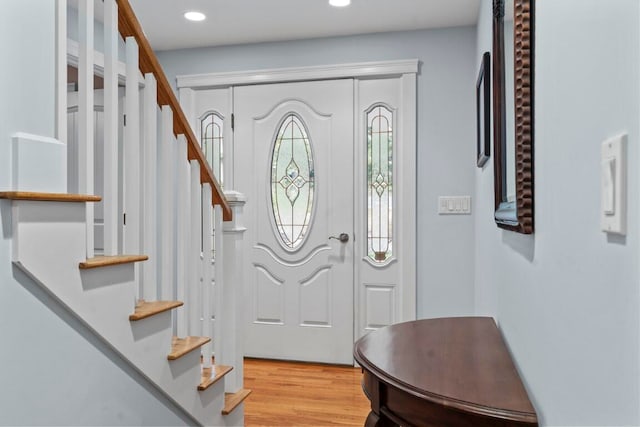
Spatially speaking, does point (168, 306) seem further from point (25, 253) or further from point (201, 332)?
point (25, 253)

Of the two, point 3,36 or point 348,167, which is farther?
point 348,167

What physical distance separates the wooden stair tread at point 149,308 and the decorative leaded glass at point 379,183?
2.05 meters

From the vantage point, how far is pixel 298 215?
383 cm

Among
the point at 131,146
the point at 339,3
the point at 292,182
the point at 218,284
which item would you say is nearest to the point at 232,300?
the point at 218,284

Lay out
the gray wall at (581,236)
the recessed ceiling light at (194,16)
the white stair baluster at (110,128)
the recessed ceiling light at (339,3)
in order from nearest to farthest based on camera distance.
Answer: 1. the gray wall at (581,236)
2. the white stair baluster at (110,128)
3. the recessed ceiling light at (339,3)
4. the recessed ceiling light at (194,16)

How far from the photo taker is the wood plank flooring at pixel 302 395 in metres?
2.79

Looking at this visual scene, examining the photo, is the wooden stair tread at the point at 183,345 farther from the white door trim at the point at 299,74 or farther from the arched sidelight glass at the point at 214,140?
the white door trim at the point at 299,74

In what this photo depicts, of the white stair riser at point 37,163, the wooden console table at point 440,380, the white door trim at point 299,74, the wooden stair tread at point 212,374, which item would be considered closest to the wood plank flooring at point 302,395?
the wooden stair tread at point 212,374

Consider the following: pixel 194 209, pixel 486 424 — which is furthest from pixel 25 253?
pixel 486 424

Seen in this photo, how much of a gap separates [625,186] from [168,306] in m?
1.51

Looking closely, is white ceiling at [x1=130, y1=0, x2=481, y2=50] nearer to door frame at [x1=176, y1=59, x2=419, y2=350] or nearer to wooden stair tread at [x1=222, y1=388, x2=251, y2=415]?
door frame at [x1=176, y1=59, x2=419, y2=350]

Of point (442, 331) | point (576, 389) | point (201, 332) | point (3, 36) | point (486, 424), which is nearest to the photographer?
point (576, 389)

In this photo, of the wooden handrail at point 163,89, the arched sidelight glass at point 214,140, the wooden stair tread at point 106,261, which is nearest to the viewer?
the wooden stair tread at point 106,261

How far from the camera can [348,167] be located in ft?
12.2
